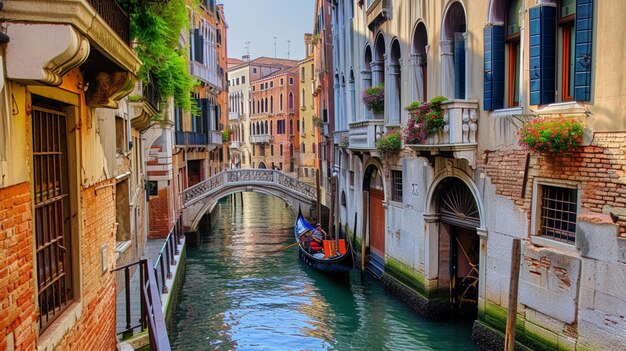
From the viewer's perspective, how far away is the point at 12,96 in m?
2.40

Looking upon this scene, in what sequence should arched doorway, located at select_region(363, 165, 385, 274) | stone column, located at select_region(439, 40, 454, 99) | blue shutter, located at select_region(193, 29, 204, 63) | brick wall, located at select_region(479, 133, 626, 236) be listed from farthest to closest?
blue shutter, located at select_region(193, 29, 204, 63) → arched doorway, located at select_region(363, 165, 385, 274) → stone column, located at select_region(439, 40, 454, 99) → brick wall, located at select_region(479, 133, 626, 236)

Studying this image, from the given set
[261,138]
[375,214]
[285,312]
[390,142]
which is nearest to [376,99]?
[390,142]

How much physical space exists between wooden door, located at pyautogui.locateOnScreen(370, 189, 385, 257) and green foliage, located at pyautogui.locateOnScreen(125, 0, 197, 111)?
15.6 feet

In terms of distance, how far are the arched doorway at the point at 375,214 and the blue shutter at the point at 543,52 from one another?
614 cm

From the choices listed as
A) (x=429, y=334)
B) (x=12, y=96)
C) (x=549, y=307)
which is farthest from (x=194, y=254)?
(x=12, y=96)

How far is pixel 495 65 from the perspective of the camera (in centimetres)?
729

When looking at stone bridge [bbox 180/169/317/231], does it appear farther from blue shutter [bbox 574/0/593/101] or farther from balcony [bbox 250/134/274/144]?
balcony [bbox 250/134/274/144]

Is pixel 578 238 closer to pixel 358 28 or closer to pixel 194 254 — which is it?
pixel 358 28

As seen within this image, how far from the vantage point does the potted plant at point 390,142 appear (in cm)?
1067

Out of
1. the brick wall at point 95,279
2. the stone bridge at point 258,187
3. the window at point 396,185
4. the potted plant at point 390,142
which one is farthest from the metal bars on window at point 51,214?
the stone bridge at point 258,187

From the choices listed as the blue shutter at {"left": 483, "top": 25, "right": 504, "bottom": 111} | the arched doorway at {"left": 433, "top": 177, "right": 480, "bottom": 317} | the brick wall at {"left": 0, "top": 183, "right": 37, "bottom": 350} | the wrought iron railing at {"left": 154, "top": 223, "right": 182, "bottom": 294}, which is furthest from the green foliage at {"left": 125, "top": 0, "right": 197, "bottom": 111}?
the arched doorway at {"left": 433, "top": 177, "right": 480, "bottom": 317}

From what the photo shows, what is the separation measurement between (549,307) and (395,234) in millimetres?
4916

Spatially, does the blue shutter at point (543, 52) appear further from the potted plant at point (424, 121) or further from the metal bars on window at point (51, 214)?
the metal bars on window at point (51, 214)

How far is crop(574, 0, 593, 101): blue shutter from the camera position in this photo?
555 centimetres
